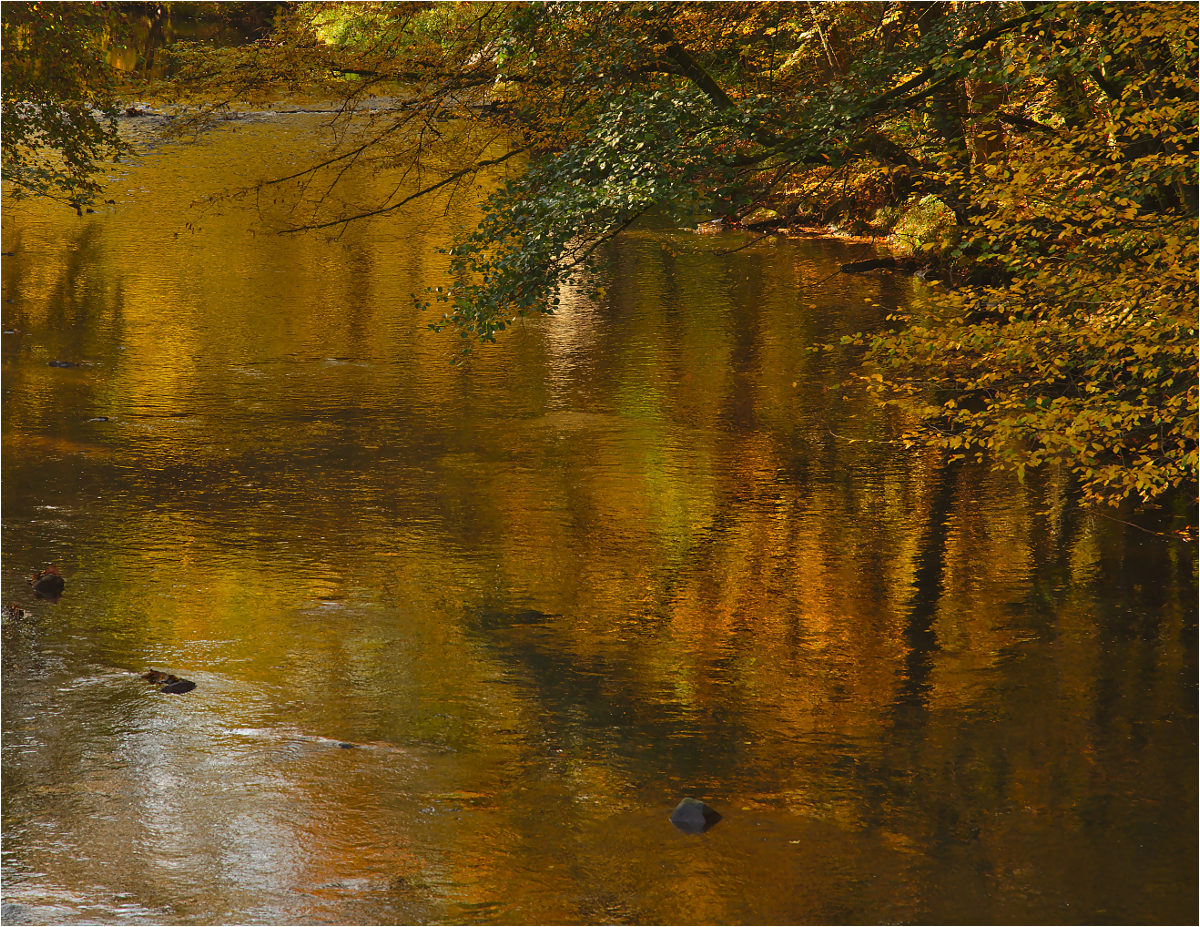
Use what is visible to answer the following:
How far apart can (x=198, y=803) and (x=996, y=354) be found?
6316 mm

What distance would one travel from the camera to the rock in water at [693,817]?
6.82 metres

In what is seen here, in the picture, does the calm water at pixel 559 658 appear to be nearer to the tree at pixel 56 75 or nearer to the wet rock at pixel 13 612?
the wet rock at pixel 13 612

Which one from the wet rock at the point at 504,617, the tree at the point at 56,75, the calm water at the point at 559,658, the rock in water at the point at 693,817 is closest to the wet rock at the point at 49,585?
the calm water at the point at 559,658

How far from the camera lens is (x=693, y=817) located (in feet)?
22.5

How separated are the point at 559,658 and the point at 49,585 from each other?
4.33 meters

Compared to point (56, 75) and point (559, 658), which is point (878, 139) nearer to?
point (559, 658)

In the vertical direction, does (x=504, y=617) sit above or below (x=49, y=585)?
below

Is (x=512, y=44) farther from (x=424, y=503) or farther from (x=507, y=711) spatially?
(x=507, y=711)

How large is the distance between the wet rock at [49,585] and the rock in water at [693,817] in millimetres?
5731

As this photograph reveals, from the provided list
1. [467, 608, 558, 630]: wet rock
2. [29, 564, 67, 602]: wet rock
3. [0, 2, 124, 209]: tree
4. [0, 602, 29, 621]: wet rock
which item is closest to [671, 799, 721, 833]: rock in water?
[467, 608, 558, 630]: wet rock

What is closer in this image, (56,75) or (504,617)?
(504,617)

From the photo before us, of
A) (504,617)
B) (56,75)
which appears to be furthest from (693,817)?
(56,75)

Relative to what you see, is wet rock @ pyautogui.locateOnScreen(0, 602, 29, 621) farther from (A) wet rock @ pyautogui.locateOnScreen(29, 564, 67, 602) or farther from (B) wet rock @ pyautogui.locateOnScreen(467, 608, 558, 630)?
(B) wet rock @ pyautogui.locateOnScreen(467, 608, 558, 630)

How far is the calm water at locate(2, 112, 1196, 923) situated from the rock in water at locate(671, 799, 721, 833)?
0.33 ft
